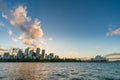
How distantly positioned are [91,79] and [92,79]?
319 millimetres

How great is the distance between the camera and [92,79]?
2105 inches

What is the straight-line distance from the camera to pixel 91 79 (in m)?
53.4

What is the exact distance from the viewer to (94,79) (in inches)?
2106

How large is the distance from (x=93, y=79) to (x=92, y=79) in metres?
0.31

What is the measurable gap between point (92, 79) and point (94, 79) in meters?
0.63

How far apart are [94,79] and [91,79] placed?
948mm

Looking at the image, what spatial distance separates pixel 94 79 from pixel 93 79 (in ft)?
1.05

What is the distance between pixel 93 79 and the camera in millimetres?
53469

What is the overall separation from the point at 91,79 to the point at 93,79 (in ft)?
2.06
